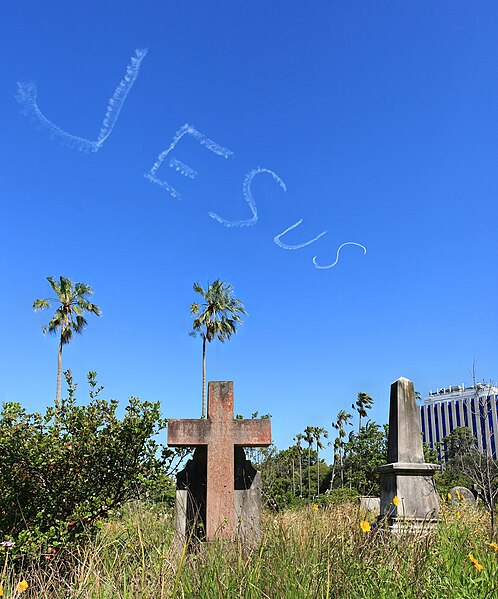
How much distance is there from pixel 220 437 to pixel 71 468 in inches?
69.1

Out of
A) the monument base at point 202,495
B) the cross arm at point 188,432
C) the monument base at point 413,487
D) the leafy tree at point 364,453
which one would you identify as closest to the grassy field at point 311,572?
the monument base at point 202,495

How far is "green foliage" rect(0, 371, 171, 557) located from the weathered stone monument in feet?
10.8

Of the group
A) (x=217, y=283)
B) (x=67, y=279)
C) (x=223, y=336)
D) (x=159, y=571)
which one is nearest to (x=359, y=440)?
(x=223, y=336)

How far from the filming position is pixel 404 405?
844 cm

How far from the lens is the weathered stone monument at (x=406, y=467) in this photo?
795 centimetres

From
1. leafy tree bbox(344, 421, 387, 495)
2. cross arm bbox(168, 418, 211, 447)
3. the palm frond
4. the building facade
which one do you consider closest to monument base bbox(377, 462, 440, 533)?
cross arm bbox(168, 418, 211, 447)

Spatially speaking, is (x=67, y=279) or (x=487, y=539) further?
(x=67, y=279)

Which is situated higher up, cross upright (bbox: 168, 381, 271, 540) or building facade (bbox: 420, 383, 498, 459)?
building facade (bbox: 420, 383, 498, 459)

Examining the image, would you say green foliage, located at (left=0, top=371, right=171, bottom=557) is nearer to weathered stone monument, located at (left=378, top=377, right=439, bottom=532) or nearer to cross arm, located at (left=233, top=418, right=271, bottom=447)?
cross arm, located at (left=233, top=418, right=271, bottom=447)

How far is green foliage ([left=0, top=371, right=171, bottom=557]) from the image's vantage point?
6199 millimetres

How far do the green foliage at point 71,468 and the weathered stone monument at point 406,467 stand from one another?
10.8 ft

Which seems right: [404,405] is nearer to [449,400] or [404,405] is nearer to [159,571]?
[159,571]

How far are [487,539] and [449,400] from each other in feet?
308

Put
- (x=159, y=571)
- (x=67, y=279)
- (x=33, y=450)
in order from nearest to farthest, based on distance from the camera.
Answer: (x=159, y=571)
(x=33, y=450)
(x=67, y=279)
